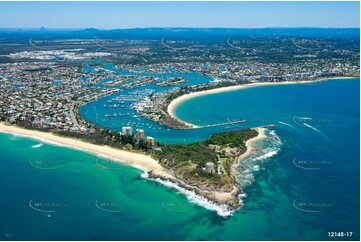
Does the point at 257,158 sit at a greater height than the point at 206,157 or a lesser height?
lesser

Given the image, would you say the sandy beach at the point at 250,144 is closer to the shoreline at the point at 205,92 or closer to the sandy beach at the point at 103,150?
the sandy beach at the point at 103,150

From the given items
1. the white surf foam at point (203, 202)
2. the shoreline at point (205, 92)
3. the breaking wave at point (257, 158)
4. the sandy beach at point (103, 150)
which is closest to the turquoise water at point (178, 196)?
the breaking wave at point (257, 158)

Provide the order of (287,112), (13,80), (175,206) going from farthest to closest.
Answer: (13,80) → (287,112) → (175,206)

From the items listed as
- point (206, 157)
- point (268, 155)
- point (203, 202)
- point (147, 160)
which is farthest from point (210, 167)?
point (268, 155)

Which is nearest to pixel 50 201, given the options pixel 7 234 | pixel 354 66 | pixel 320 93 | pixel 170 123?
pixel 7 234

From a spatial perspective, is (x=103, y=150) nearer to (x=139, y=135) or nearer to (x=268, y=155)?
(x=139, y=135)

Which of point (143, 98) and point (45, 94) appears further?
point (45, 94)

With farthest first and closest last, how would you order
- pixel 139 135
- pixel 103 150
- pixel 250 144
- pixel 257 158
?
pixel 250 144, pixel 139 135, pixel 103 150, pixel 257 158

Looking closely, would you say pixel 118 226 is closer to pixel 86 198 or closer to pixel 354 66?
pixel 86 198
